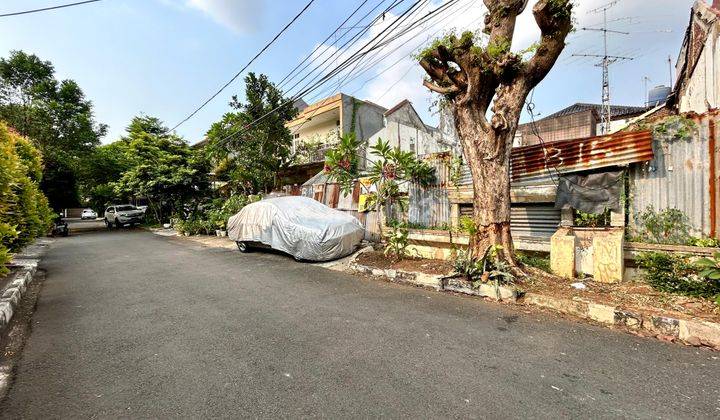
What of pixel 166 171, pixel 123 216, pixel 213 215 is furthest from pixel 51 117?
pixel 213 215

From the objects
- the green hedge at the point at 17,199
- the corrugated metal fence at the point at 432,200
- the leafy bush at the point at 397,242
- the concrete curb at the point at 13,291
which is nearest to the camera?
the concrete curb at the point at 13,291

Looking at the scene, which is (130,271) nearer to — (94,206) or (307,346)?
(307,346)

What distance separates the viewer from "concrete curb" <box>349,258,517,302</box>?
4.68m

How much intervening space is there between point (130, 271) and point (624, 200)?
10150mm

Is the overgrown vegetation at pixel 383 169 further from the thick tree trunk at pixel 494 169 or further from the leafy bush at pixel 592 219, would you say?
the leafy bush at pixel 592 219

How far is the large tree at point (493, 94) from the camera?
5074 millimetres

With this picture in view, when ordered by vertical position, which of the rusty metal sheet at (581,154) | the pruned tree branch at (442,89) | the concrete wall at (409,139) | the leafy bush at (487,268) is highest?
the concrete wall at (409,139)

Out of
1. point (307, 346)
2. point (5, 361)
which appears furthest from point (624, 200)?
point (5, 361)

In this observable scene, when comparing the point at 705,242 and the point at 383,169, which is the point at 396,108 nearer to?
the point at 383,169

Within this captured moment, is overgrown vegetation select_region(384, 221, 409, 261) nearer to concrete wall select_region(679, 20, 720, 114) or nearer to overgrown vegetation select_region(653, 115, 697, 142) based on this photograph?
overgrown vegetation select_region(653, 115, 697, 142)

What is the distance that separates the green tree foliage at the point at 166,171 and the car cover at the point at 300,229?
32.6ft

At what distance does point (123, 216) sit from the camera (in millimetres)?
21469

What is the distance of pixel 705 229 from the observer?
15.1 feet

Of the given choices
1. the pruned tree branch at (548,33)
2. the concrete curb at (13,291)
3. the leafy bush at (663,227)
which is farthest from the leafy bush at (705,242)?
the concrete curb at (13,291)
